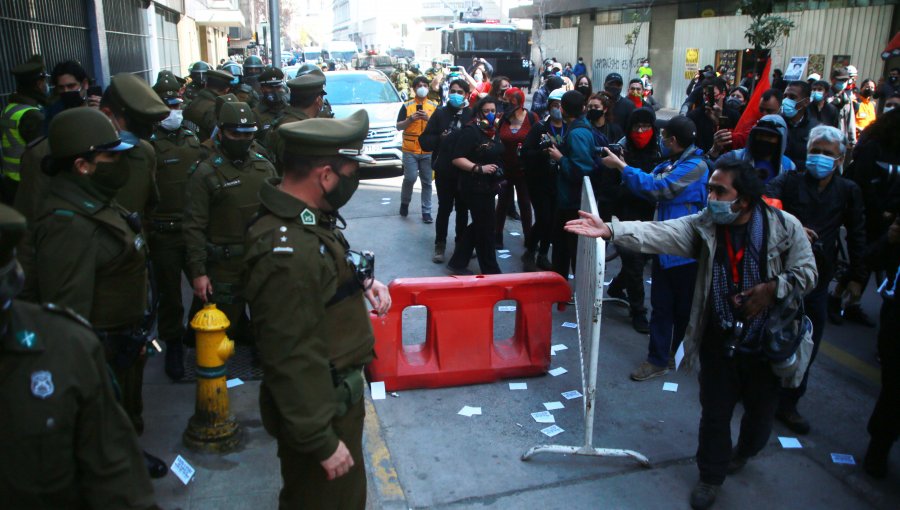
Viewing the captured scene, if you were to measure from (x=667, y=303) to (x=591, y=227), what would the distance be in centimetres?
193

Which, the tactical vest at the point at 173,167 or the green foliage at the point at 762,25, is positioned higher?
the green foliage at the point at 762,25

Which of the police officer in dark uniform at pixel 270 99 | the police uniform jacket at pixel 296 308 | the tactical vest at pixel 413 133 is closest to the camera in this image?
the police uniform jacket at pixel 296 308

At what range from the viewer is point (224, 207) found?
15.8ft

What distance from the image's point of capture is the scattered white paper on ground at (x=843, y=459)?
Answer: 4457 millimetres

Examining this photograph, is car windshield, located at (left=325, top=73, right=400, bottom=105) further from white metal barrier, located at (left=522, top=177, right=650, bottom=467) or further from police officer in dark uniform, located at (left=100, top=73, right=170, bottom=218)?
white metal barrier, located at (left=522, top=177, right=650, bottom=467)

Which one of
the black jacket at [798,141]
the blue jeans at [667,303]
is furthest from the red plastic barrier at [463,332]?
the black jacket at [798,141]

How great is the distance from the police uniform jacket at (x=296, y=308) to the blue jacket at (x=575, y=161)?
14.9 feet

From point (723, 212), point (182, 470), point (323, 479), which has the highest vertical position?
point (723, 212)

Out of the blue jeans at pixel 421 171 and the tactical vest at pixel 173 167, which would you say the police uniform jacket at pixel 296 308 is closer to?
the tactical vest at pixel 173 167

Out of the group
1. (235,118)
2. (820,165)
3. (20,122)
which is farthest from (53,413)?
(820,165)

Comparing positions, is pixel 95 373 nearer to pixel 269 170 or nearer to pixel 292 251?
pixel 292 251

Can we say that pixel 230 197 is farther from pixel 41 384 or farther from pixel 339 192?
pixel 41 384

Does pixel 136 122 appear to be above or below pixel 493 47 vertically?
below

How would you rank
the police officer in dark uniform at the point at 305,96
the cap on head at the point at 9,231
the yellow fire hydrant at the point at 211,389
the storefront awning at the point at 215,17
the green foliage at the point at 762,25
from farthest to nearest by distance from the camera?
1. the storefront awning at the point at 215,17
2. the green foliage at the point at 762,25
3. the police officer in dark uniform at the point at 305,96
4. the yellow fire hydrant at the point at 211,389
5. the cap on head at the point at 9,231
